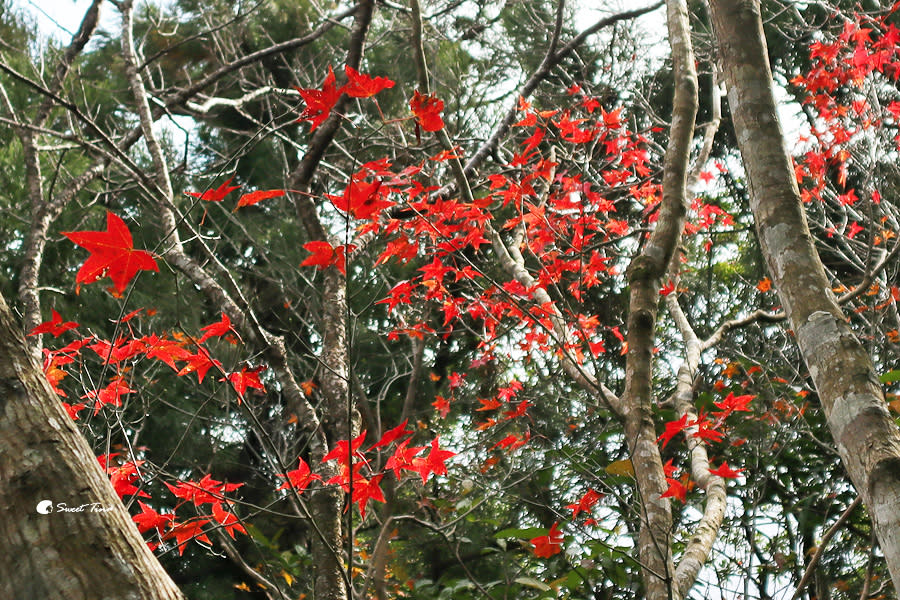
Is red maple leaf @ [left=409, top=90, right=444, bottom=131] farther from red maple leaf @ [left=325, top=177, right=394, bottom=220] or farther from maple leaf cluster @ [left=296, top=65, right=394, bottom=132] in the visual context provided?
red maple leaf @ [left=325, top=177, right=394, bottom=220]

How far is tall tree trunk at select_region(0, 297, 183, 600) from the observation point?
73 centimetres

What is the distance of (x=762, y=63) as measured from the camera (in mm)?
1654

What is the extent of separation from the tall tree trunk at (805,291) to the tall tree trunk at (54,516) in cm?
103

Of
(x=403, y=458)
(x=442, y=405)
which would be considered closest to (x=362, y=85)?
(x=403, y=458)

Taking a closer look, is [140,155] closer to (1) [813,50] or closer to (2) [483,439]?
(2) [483,439]

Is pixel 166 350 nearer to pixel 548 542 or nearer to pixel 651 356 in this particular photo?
pixel 651 356

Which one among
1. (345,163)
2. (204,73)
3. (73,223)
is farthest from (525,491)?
(204,73)

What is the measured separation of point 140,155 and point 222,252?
41.3 inches

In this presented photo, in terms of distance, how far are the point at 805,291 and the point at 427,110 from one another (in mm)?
1160

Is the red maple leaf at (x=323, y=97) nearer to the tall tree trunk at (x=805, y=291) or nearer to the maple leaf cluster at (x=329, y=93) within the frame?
the maple leaf cluster at (x=329, y=93)

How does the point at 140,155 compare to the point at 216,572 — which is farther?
the point at 140,155

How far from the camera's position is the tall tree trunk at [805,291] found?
115cm

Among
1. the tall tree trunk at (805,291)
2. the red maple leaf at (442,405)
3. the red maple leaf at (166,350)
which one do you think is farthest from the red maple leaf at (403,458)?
the red maple leaf at (442,405)

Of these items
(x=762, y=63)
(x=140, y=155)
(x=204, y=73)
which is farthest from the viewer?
(x=204, y=73)
